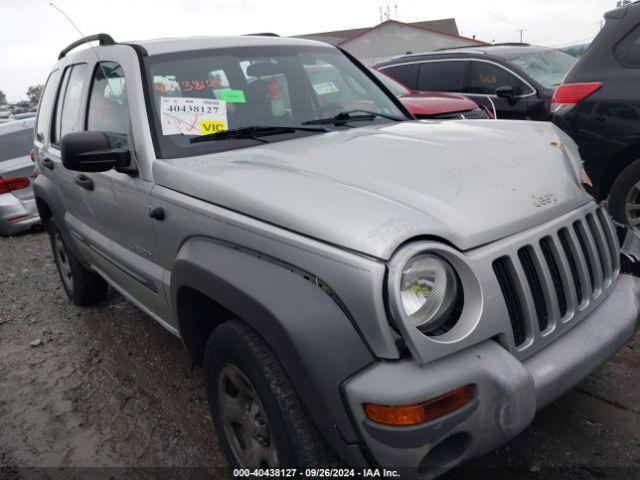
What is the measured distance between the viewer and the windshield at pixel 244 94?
8.41 feet

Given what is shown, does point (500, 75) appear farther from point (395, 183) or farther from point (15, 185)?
point (15, 185)

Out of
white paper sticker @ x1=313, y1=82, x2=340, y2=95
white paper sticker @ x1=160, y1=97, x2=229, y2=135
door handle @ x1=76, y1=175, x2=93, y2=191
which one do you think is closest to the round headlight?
white paper sticker @ x1=160, y1=97, x2=229, y2=135

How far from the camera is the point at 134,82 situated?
265 cm

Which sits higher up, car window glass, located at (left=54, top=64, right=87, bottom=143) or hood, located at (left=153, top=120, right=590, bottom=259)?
car window glass, located at (left=54, top=64, right=87, bottom=143)

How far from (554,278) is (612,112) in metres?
2.51

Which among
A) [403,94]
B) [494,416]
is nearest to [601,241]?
[494,416]

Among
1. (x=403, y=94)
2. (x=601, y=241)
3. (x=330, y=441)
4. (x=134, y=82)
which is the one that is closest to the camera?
(x=330, y=441)

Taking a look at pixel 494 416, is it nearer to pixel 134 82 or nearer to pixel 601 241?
pixel 601 241

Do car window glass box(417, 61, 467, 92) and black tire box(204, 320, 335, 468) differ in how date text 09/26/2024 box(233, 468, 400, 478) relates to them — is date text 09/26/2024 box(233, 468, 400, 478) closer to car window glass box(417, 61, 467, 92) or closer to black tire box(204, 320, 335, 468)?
black tire box(204, 320, 335, 468)

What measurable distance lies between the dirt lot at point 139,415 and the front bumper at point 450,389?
688 mm

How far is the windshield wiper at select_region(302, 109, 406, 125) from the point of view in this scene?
287 cm

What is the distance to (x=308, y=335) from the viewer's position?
159cm

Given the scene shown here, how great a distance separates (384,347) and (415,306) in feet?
0.51

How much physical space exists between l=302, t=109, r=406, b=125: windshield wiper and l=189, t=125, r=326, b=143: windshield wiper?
0.11m
